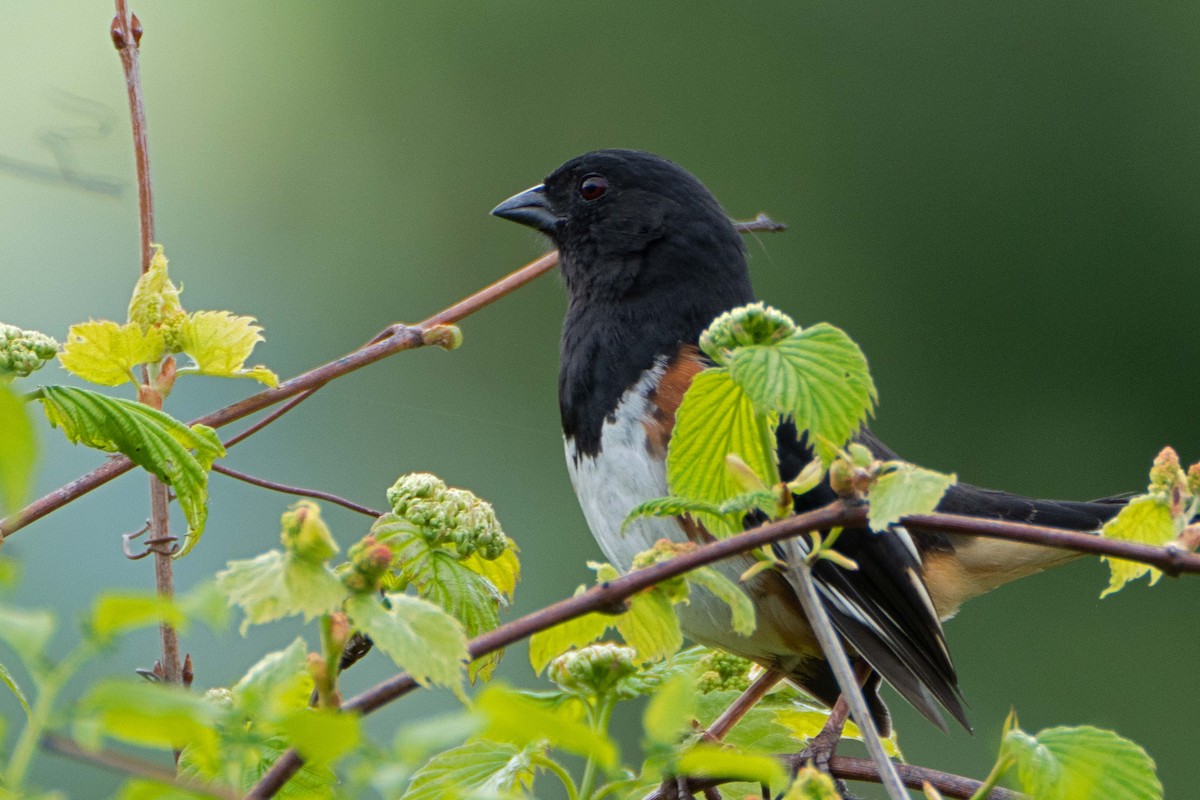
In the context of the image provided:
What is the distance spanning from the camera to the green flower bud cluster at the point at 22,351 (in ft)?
3.06

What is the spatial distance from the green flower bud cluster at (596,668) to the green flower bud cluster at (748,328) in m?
0.20

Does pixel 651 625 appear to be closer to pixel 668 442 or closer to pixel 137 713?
pixel 137 713

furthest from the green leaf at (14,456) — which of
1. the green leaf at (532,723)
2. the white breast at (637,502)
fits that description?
the white breast at (637,502)

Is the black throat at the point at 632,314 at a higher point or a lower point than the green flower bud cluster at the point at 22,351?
lower

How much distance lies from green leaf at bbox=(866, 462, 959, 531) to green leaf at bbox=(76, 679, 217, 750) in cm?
38

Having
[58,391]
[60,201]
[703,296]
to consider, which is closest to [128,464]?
[58,391]

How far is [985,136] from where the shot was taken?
5.54m

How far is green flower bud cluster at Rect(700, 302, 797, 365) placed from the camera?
0.78 meters

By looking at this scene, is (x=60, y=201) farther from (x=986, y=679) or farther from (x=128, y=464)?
(x=128, y=464)

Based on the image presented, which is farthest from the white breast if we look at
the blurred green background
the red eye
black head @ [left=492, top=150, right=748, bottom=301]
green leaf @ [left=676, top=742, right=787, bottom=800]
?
the blurred green background

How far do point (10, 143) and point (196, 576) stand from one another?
1291 millimetres

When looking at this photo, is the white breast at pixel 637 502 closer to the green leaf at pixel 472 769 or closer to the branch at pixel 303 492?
the branch at pixel 303 492

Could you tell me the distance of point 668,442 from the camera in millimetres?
1773

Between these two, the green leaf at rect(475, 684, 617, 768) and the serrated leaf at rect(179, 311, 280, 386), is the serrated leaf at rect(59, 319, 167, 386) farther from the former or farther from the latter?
the green leaf at rect(475, 684, 617, 768)
